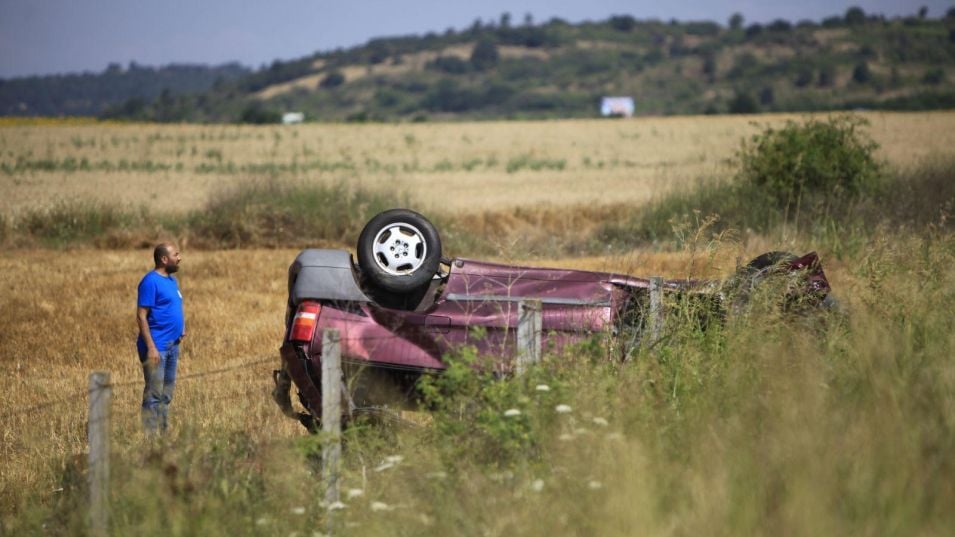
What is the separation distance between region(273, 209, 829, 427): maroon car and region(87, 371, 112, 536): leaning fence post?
6.10 feet

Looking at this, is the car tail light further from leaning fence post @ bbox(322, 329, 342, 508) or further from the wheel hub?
leaning fence post @ bbox(322, 329, 342, 508)

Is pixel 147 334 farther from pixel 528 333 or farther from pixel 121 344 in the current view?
pixel 121 344

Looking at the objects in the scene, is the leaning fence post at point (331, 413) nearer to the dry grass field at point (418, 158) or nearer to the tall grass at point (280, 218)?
the tall grass at point (280, 218)

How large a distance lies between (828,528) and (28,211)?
22358 mm

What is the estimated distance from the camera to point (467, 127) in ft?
262

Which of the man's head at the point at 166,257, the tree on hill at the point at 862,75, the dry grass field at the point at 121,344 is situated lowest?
the dry grass field at the point at 121,344

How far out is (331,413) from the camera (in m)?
6.01

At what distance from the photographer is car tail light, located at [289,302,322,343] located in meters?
7.46

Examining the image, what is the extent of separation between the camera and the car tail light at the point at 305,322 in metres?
7.46

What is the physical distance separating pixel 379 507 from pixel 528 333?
1527 mm

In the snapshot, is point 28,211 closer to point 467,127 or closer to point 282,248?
point 282,248

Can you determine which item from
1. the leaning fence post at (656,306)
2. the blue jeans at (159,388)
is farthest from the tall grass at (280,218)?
the leaning fence post at (656,306)

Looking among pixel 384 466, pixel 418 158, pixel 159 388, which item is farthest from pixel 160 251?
pixel 418 158

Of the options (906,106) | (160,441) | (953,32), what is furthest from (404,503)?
(953,32)
